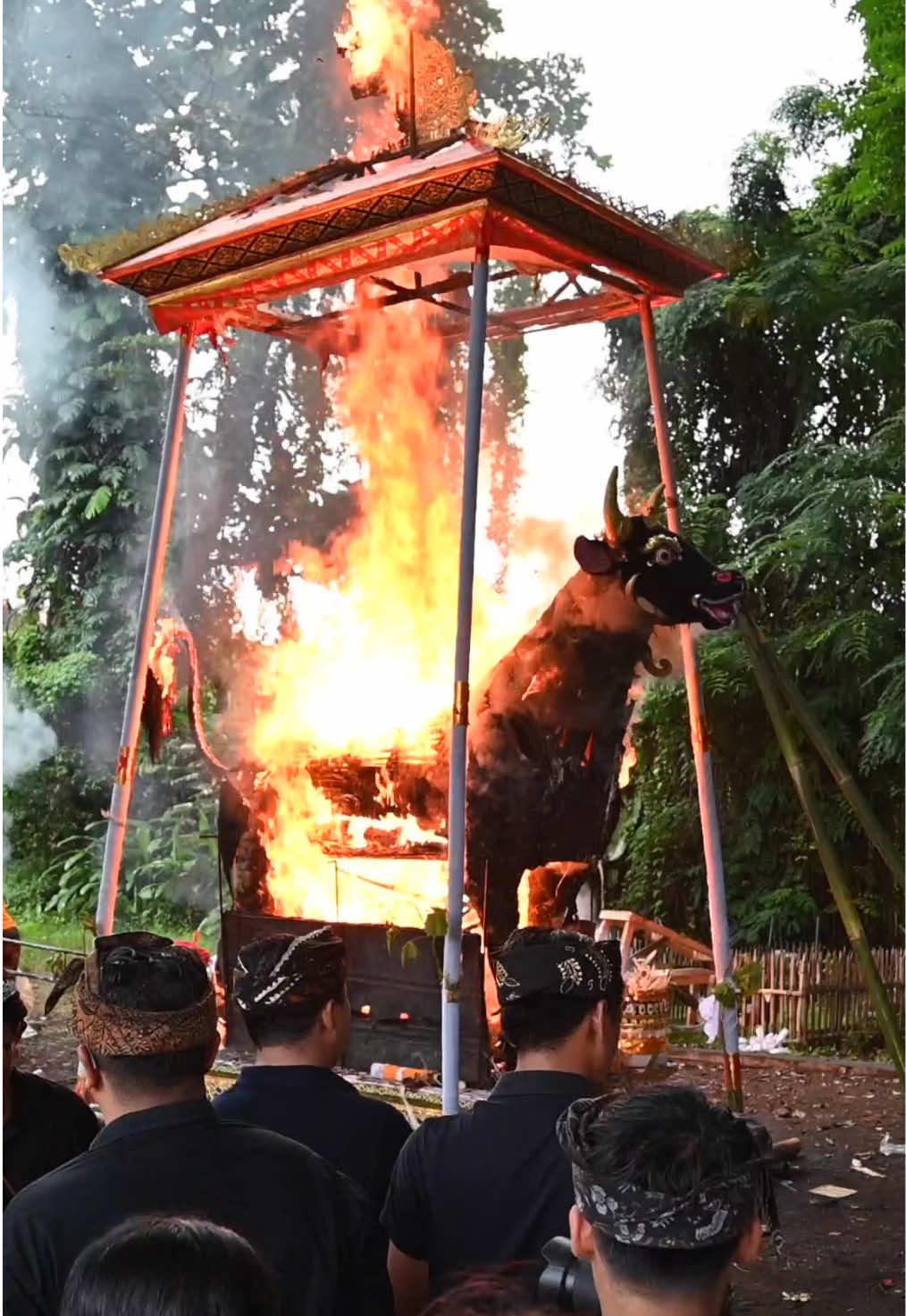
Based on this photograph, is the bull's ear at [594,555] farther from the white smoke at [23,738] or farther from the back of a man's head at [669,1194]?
the white smoke at [23,738]

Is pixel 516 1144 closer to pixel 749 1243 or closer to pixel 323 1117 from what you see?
pixel 323 1117

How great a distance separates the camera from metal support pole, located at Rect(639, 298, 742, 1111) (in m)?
6.40

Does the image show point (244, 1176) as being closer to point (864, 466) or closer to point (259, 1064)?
point (259, 1064)

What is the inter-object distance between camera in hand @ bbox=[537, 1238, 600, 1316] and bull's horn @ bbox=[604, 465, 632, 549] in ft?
14.4

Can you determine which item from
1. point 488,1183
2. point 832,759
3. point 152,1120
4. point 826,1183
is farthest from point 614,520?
point 152,1120

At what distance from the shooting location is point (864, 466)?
12.7 meters

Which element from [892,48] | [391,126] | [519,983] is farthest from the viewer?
[892,48]

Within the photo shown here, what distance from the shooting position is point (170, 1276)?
1657 mm

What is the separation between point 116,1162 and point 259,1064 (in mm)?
674

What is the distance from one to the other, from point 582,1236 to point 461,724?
340cm

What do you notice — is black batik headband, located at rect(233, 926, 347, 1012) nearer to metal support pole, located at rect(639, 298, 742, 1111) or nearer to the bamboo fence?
metal support pole, located at rect(639, 298, 742, 1111)

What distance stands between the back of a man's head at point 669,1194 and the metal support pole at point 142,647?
15.7ft

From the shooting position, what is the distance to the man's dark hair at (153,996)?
2652 millimetres

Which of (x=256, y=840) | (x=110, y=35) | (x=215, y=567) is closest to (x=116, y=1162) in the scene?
(x=256, y=840)
